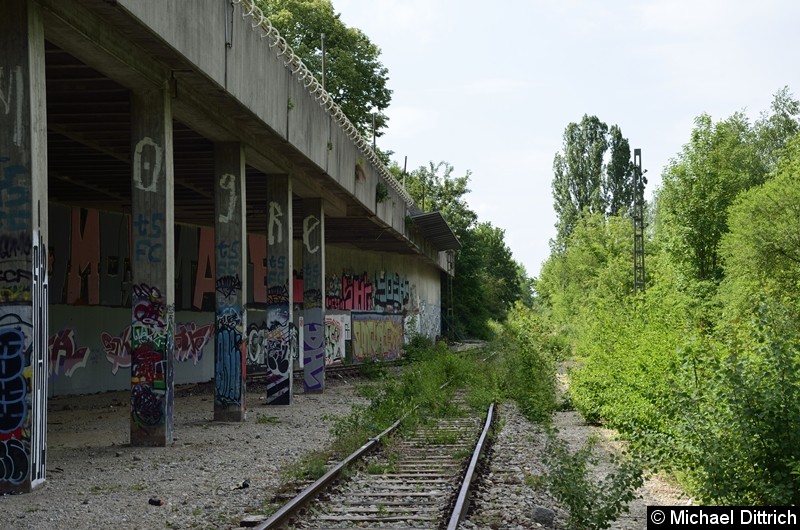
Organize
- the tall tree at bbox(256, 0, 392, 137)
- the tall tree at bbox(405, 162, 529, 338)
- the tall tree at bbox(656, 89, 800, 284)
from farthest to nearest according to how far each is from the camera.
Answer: the tall tree at bbox(405, 162, 529, 338) → the tall tree at bbox(656, 89, 800, 284) → the tall tree at bbox(256, 0, 392, 137)

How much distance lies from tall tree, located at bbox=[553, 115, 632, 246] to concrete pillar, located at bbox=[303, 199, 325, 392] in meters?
68.2

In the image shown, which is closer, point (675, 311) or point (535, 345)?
point (675, 311)

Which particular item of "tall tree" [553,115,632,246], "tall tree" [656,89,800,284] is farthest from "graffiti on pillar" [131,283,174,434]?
"tall tree" [553,115,632,246]

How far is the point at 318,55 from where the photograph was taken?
2042 inches

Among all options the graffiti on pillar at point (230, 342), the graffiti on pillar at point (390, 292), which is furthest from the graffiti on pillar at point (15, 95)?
the graffiti on pillar at point (390, 292)

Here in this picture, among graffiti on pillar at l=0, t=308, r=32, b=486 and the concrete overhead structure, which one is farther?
the concrete overhead structure

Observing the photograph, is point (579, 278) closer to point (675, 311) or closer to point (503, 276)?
point (503, 276)

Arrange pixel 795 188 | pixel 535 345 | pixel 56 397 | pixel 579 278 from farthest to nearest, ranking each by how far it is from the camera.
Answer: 1. pixel 579 278
2. pixel 795 188
3. pixel 535 345
4. pixel 56 397

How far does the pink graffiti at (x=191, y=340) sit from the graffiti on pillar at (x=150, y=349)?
14.3m

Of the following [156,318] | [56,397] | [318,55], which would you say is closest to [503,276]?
[318,55]

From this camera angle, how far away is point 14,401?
10.6 meters

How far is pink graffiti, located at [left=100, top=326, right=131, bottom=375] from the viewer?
26.2m

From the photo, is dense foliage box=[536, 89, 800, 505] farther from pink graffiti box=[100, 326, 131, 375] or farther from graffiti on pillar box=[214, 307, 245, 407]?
pink graffiti box=[100, 326, 131, 375]

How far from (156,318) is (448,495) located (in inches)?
248
